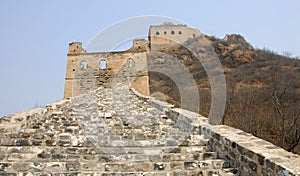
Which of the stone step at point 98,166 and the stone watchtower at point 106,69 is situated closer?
the stone step at point 98,166

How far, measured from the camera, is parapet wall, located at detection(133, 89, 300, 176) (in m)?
3.08

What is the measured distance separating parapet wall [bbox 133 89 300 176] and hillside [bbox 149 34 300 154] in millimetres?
5473

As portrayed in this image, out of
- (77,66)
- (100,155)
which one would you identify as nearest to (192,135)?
(100,155)

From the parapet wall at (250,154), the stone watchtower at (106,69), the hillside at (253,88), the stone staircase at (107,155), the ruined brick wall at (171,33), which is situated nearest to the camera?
the parapet wall at (250,154)

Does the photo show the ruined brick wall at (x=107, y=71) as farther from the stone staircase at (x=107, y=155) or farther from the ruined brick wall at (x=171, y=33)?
the ruined brick wall at (x=171, y=33)

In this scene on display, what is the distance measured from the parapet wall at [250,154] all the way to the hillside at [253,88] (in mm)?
5473

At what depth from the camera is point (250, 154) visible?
367cm

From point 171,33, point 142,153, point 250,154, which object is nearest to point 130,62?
point 142,153

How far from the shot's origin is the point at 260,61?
115ft

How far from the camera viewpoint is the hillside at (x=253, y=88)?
10.8 m

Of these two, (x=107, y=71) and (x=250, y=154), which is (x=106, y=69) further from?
(x=250, y=154)

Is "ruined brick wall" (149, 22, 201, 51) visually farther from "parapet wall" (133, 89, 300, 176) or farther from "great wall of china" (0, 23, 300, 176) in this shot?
"parapet wall" (133, 89, 300, 176)

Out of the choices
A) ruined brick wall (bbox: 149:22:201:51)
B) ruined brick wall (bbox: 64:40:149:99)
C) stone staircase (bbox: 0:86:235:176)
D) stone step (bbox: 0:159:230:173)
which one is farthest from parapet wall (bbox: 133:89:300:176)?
ruined brick wall (bbox: 149:22:201:51)

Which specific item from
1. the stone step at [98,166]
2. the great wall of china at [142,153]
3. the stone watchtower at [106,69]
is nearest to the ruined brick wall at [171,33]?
the stone watchtower at [106,69]
